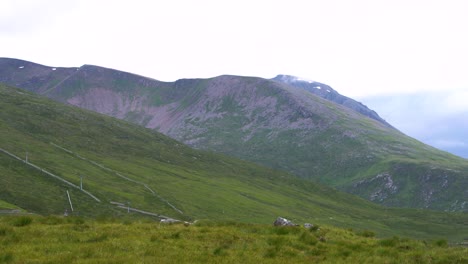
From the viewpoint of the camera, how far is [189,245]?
20328 millimetres

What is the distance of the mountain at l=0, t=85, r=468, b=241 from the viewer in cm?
8994

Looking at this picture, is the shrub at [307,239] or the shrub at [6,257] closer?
the shrub at [6,257]

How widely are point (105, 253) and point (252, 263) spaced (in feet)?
21.5

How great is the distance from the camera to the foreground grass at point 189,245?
17.5 metres

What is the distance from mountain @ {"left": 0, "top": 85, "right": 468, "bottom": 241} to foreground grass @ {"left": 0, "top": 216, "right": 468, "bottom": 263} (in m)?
43.2

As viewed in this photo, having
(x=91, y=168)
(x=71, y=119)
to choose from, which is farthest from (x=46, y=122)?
(x=91, y=168)

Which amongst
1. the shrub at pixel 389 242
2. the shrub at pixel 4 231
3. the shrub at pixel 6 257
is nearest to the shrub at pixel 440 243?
the shrub at pixel 389 242

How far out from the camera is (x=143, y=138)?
7357 inches

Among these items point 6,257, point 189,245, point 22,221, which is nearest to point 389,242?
point 189,245

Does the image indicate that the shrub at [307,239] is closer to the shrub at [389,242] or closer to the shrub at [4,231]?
→ the shrub at [389,242]

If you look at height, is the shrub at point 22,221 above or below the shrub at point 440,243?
below

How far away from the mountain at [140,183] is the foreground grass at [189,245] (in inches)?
1702

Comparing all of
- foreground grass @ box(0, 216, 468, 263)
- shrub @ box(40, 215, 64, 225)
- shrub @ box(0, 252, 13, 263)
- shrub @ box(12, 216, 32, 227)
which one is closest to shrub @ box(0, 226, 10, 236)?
foreground grass @ box(0, 216, 468, 263)

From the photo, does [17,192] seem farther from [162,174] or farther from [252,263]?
[252,263]
